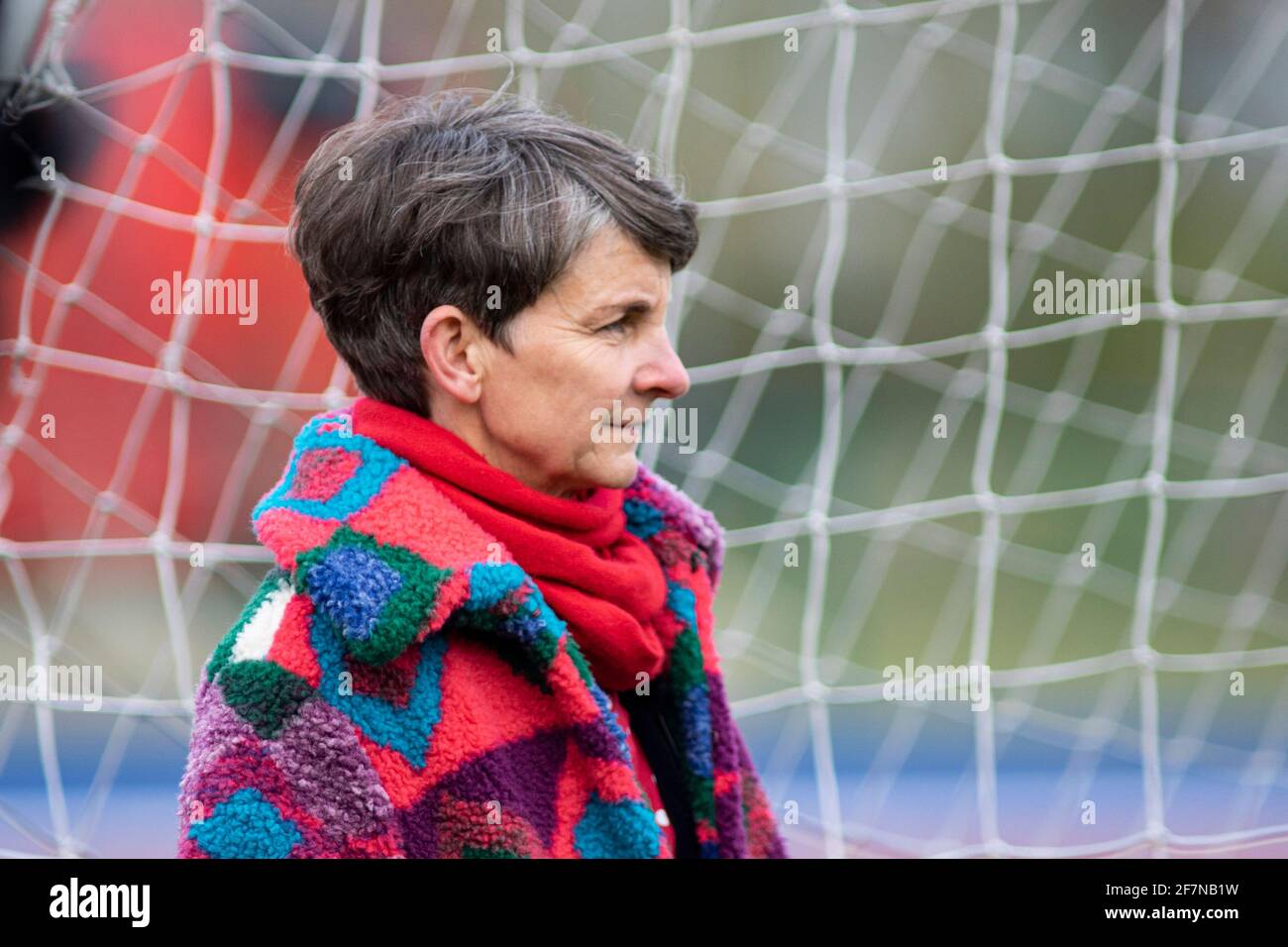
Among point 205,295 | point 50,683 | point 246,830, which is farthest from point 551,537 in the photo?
point 50,683

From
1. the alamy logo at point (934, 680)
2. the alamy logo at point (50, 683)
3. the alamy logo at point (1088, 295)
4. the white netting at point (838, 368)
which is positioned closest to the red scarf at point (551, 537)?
the white netting at point (838, 368)

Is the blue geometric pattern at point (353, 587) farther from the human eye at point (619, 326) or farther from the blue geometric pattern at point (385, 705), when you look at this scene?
the human eye at point (619, 326)

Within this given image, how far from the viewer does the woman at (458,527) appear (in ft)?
2.81

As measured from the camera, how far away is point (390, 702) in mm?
887

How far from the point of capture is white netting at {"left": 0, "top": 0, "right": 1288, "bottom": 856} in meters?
1.73

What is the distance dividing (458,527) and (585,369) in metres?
0.16

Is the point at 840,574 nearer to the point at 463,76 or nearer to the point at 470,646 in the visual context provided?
the point at 463,76

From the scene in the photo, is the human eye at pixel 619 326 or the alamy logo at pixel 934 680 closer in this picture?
the human eye at pixel 619 326

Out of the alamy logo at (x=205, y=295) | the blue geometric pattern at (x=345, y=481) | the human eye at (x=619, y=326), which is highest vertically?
the alamy logo at (x=205, y=295)

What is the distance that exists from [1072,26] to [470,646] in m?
2.32

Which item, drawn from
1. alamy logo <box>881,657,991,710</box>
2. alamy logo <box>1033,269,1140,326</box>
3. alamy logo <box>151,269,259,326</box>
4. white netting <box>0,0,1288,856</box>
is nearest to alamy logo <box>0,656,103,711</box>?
white netting <box>0,0,1288,856</box>

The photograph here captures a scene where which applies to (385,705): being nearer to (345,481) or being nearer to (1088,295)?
(345,481)

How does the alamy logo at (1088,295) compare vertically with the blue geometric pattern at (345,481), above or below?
above
